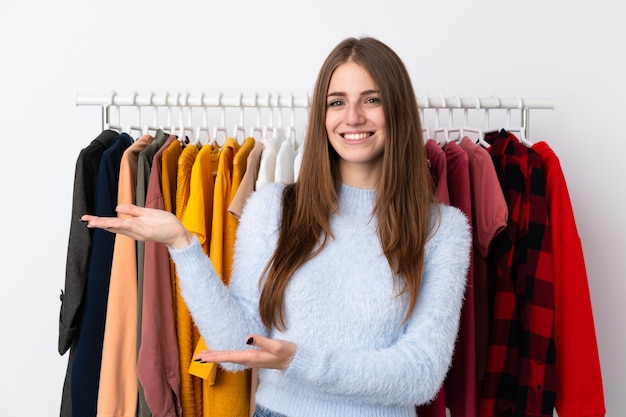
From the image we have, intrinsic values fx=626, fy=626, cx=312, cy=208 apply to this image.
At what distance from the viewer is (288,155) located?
6.40 ft

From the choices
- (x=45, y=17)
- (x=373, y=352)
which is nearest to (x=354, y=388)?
(x=373, y=352)

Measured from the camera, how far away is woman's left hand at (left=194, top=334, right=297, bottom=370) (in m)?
1.18

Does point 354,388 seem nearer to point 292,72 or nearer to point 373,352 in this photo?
point 373,352

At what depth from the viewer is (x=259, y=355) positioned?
1.21 metres

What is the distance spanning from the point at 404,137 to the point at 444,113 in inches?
49.0

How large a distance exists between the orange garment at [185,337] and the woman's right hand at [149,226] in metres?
0.51

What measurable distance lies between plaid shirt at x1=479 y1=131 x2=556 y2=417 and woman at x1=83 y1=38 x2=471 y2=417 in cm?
37

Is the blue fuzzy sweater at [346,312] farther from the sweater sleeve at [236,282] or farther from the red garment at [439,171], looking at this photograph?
the red garment at [439,171]

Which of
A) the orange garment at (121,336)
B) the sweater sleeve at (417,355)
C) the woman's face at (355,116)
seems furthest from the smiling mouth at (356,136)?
the orange garment at (121,336)

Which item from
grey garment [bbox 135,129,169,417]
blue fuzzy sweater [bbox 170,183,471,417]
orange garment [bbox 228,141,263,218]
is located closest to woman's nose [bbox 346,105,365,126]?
blue fuzzy sweater [bbox 170,183,471,417]

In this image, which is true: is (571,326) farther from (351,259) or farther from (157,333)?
(157,333)

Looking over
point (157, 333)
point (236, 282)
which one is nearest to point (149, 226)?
point (236, 282)

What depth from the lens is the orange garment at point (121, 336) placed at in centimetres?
180

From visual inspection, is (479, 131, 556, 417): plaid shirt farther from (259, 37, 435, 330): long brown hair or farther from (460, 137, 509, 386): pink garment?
(259, 37, 435, 330): long brown hair
